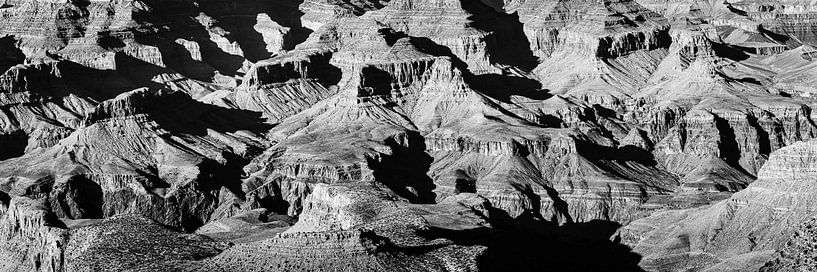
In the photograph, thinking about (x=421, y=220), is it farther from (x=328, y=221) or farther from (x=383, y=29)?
(x=383, y=29)

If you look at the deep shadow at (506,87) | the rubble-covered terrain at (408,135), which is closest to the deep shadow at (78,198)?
the rubble-covered terrain at (408,135)

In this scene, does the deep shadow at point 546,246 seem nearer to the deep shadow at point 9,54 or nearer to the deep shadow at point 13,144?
the deep shadow at point 13,144

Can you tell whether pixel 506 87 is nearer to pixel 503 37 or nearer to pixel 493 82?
pixel 493 82

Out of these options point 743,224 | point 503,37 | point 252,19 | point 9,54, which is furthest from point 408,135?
point 252,19

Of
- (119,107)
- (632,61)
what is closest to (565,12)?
(632,61)

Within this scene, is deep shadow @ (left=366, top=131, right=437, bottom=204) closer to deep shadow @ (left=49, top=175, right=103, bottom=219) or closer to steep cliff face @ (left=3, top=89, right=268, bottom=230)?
steep cliff face @ (left=3, top=89, right=268, bottom=230)
